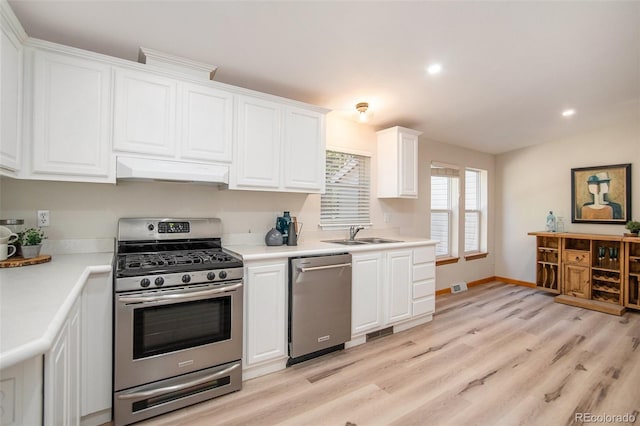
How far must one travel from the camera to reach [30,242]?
1907 millimetres

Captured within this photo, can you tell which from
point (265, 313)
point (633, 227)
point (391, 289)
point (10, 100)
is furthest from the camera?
point (633, 227)

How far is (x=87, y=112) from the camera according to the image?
2014mm

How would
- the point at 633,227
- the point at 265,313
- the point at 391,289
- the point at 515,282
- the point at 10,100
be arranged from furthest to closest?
the point at 515,282 < the point at 633,227 < the point at 391,289 < the point at 265,313 < the point at 10,100

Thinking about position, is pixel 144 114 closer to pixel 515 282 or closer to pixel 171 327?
pixel 171 327

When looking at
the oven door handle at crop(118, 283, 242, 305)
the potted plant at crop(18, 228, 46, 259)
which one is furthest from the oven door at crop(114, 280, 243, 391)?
the potted plant at crop(18, 228, 46, 259)

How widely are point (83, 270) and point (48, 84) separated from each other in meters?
1.18

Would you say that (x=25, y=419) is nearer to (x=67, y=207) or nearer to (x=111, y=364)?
(x=111, y=364)

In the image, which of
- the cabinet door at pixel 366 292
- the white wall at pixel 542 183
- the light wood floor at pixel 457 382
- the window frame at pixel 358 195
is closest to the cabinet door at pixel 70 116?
Result: the light wood floor at pixel 457 382

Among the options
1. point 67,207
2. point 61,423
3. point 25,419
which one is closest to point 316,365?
point 61,423

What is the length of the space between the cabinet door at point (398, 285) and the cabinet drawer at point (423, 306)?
0.10m

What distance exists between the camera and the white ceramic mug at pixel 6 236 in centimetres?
182

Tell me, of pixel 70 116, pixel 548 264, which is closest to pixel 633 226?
pixel 548 264

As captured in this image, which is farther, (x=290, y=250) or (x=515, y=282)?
(x=515, y=282)

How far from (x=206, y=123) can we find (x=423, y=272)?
2.70 meters
